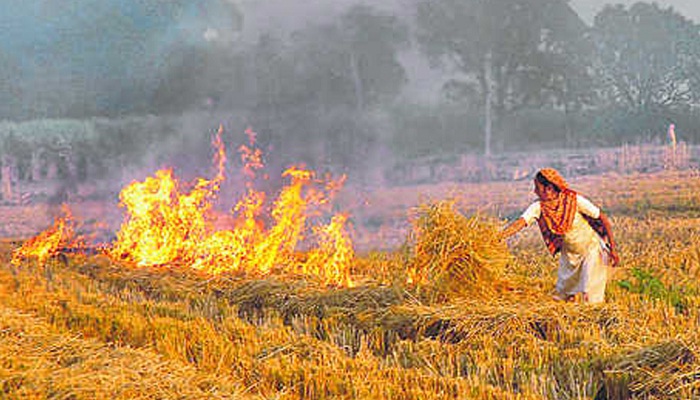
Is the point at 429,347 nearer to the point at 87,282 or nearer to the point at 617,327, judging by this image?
the point at 617,327

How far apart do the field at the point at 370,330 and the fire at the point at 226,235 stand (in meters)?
0.27

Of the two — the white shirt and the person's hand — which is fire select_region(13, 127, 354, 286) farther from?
the person's hand

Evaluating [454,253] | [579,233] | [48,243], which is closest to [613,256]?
[579,233]

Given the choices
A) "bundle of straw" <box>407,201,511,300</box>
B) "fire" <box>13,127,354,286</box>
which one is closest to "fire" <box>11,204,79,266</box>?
"fire" <box>13,127,354,286</box>

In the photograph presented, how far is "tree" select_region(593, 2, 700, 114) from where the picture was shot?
3338 cm

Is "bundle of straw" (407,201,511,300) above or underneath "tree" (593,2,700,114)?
underneath

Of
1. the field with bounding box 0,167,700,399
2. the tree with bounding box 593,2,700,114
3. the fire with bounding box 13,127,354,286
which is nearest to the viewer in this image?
the field with bounding box 0,167,700,399

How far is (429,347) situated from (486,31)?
1222 inches

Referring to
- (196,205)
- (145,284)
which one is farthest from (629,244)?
(145,284)

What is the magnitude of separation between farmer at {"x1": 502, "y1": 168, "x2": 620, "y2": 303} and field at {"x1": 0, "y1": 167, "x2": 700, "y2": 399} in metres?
0.34

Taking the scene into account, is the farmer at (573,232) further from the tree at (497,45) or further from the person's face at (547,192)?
the tree at (497,45)

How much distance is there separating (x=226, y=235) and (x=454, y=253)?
4623mm

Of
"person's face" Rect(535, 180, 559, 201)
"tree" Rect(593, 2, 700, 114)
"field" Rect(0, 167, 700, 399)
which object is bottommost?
"field" Rect(0, 167, 700, 399)

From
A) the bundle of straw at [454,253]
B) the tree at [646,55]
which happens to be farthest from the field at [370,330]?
the tree at [646,55]
